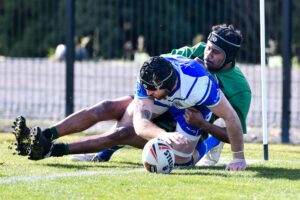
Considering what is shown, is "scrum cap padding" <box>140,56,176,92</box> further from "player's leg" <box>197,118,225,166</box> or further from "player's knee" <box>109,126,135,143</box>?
"player's leg" <box>197,118,225,166</box>

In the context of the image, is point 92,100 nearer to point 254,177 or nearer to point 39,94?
point 39,94

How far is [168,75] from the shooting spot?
21.1ft

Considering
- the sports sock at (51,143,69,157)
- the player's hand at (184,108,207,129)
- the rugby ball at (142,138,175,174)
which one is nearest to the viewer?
the rugby ball at (142,138,175,174)

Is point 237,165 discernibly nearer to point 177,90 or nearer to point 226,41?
point 177,90

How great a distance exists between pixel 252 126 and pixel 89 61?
587 cm

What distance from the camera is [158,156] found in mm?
6527

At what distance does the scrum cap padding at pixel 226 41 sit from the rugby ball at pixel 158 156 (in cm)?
150

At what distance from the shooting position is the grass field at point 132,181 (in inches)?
219

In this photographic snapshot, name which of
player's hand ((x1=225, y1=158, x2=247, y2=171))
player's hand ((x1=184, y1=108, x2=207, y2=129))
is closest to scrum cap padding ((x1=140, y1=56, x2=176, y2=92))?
player's hand ((x1=184, y1=108, x2=207, y2=129))

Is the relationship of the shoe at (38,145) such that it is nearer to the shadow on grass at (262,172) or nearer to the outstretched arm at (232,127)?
the shadow on grass at (262,172)

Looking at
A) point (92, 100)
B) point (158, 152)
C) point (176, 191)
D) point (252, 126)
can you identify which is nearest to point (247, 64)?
point (252, 126)

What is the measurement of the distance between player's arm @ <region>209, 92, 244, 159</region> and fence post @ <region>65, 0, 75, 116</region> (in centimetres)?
493

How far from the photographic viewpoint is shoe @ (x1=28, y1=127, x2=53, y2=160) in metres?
6.99

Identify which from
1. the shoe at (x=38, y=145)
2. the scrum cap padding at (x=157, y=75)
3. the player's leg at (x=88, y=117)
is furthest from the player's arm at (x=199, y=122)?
the shoe at (x=38, y=145)
